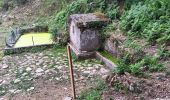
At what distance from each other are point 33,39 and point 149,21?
5212 millimetres

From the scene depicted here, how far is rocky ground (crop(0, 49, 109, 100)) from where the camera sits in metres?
7.28

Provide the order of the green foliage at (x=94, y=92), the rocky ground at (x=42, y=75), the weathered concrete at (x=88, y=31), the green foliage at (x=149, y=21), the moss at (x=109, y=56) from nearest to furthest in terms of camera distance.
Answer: the green foliage at (x=94, y=92) < the rocky ground at (x=42, y=75) < the green foliage at (x=149, y=21) < the moss at (x=109, y=56) < the weathered concrete at (x=88, y=31)

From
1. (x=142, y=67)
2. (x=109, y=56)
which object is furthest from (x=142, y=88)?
(x=109, y=56)

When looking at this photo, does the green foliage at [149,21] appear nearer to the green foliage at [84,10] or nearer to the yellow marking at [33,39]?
the green foliage at [84,10]

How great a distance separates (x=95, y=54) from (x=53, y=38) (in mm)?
2434

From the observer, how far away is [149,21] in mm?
8812

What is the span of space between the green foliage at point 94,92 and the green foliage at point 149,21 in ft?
6.44

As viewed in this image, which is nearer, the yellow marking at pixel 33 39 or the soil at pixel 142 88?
the soil at pixel 142 88

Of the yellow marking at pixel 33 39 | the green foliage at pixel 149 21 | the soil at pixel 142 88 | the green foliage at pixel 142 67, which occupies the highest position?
the green foliage at pixel 149 21

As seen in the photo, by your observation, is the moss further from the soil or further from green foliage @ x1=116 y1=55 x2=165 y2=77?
the soil

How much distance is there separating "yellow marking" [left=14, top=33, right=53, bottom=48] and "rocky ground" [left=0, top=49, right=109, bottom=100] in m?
1.38

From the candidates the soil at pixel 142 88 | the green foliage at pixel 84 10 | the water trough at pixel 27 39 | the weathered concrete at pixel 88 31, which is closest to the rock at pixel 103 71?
the weathered concrete at pixel 88 31

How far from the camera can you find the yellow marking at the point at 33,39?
11.8 metres

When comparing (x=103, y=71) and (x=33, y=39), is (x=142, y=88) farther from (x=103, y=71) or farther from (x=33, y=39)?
(x=33, y=39)
